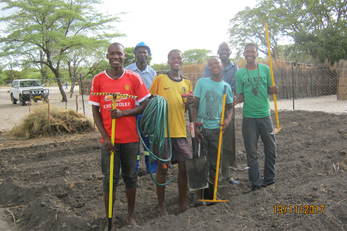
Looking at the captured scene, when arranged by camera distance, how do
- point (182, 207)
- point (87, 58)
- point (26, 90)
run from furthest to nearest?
1. point (87, 58)
2. point (26, 90)
3. point (182, 207)

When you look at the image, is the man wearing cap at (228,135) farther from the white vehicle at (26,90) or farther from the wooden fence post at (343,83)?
the white vehicle at (26,90)

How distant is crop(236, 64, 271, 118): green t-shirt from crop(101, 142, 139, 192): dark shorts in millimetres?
1534

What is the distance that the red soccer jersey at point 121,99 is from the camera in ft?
9.35

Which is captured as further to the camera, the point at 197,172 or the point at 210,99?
the point at 210,99

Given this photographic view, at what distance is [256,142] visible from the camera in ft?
12.3

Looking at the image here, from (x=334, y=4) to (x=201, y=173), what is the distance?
22.6 metres

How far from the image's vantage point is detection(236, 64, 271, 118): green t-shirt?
3.67 metres

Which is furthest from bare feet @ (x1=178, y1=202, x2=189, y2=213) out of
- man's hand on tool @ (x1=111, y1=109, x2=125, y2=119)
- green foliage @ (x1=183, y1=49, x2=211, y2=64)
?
green foliage @ (x1=183, y1=49, x2=211, y2=64)

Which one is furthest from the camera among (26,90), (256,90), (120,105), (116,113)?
→ (26,90)

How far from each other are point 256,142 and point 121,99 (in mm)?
1808

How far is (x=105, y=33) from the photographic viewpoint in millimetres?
Answer: 25844
